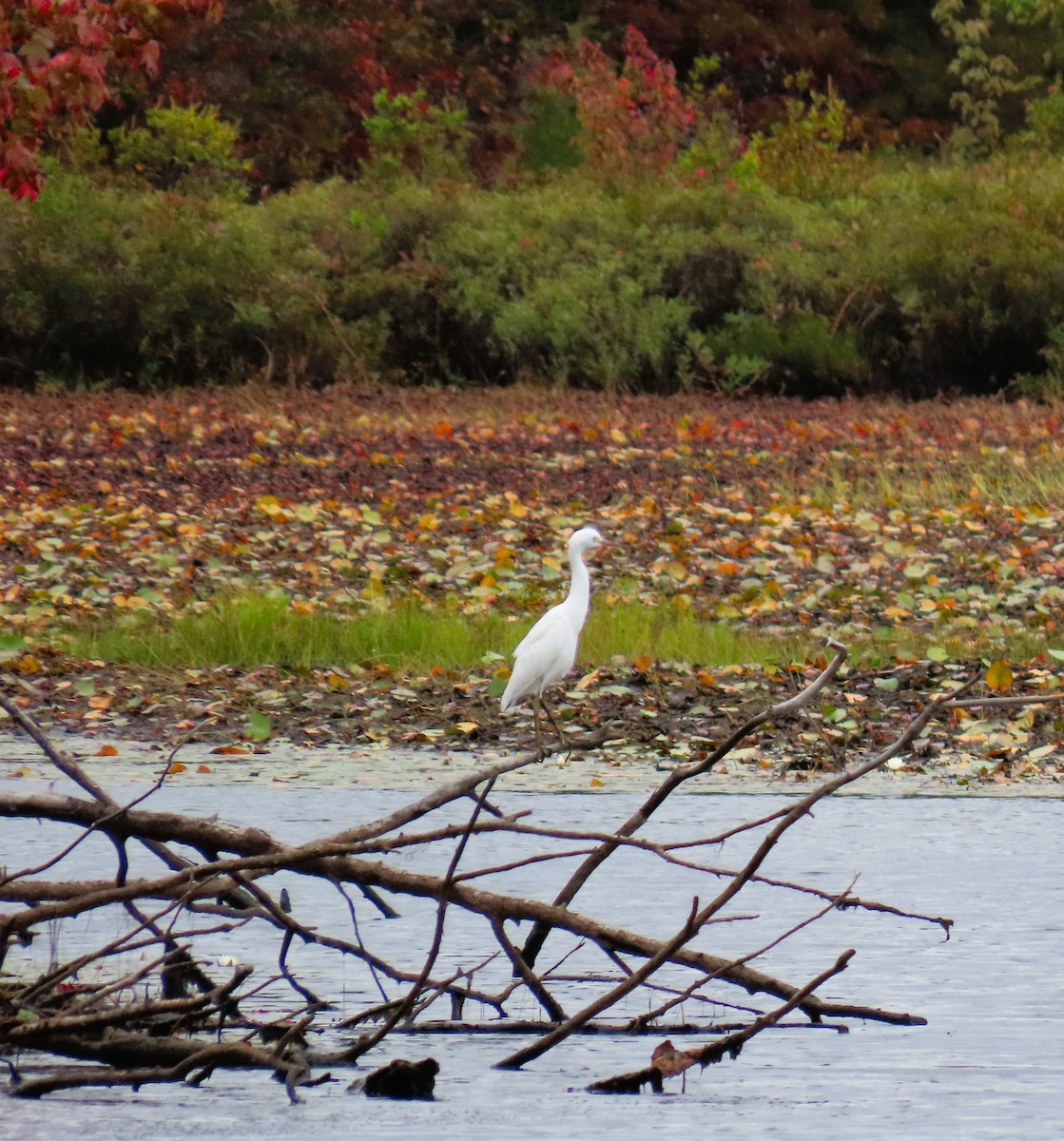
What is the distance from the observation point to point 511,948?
4.88m

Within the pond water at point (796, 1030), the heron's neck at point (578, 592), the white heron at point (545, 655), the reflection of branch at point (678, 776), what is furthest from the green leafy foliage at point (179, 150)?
the reflection of branch at point (678, 776)

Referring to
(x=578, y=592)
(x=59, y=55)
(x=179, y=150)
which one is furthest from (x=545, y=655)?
(x=179, y=150)

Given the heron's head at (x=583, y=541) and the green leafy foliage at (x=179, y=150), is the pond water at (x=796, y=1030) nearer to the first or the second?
the heron's head at (x=583, y=541)

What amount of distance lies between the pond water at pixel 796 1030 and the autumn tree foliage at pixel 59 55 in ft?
16.1

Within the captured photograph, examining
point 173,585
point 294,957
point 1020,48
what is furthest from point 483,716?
point 1020,48

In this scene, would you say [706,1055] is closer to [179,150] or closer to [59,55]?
[59,55]

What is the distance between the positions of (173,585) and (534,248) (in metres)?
11.7

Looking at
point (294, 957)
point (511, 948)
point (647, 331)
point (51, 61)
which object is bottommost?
point (647, 331)

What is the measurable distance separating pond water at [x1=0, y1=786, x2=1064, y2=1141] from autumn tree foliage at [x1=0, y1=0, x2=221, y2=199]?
4.90 m

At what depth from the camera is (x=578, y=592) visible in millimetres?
10023

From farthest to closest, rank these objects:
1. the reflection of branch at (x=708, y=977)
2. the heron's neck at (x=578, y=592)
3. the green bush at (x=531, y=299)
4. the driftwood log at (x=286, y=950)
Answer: the green bush at (x=531, y=299)
the heron's neck at (x=578, y=592)
the reflection of branch at (x=708, y=977)
the driftwood log at (x=286, y=950)

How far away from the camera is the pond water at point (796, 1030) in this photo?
196 inches

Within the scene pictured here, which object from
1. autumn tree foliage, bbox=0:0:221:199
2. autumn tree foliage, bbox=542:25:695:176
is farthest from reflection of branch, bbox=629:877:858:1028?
autumn tree foliage, bbox=542:25:695:176

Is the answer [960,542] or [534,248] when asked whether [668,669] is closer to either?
[960,542]
